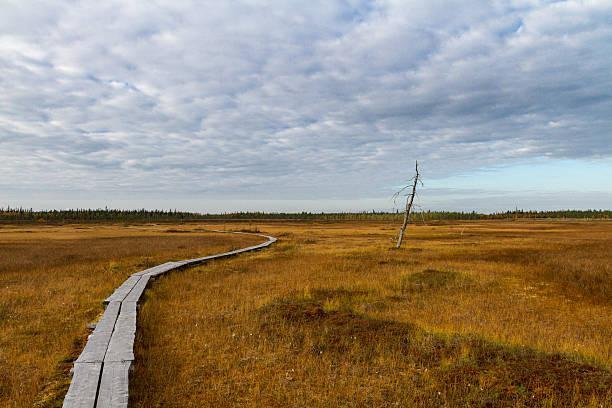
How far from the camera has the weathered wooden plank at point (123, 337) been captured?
857 centimetres

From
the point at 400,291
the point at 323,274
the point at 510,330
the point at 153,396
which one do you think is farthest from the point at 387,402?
the point at 323,274

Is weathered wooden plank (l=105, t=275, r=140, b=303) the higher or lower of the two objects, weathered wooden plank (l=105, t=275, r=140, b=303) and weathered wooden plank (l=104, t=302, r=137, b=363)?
the higher

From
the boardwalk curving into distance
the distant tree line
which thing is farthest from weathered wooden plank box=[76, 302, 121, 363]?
the distant tree line

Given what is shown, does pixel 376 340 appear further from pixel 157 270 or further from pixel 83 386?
pixel 157 270

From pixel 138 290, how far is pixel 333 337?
8.49 meters

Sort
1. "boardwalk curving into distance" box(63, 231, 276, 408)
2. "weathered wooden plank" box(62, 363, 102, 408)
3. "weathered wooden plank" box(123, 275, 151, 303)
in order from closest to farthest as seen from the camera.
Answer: "weathered wooden plank" box(62, 363, 102, 408)
"boardwalk curving into distance" box(63, 231, 276, 408)
"weathered wooden plank" box(123, 275, 151, 303)

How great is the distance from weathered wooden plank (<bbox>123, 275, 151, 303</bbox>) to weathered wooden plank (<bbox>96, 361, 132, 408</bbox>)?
6420mm

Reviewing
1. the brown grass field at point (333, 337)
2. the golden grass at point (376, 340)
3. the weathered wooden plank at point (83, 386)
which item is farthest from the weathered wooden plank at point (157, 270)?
the weathered wooden plank at point (83, 386)

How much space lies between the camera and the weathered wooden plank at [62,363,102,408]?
6.60m

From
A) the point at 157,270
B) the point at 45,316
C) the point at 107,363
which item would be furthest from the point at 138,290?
the point at 107,363

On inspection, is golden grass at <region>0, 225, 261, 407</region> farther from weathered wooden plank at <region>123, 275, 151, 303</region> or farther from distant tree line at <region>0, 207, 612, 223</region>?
distant tree line at <region>0, 207, 612, 223</region>

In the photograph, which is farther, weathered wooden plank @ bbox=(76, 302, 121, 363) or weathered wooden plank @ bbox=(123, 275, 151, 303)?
weathered wooden plank @ bbox=(123, 275, 151, 303)

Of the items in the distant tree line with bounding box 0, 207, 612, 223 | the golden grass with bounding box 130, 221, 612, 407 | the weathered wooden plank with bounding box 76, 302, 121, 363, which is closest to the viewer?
the golden grass with bounding box 130, 221, 612, 407

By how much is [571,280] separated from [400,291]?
345 inches
